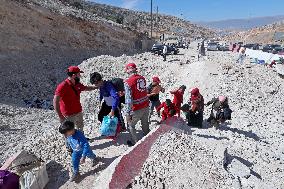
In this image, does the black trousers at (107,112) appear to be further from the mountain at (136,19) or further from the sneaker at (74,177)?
the mountain at (136,19)

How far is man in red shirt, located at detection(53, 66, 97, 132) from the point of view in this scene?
7.98 metres

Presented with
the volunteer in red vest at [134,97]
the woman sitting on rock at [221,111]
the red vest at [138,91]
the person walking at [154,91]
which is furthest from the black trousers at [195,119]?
the red vest at [138,91]

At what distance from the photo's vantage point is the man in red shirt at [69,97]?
314 inches

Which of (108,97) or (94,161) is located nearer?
(94,161)

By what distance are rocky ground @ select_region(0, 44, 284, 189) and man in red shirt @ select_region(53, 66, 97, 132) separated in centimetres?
96

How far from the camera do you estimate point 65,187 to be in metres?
7.46

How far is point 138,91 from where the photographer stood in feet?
26.9

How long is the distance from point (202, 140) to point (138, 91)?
2098 millimetres

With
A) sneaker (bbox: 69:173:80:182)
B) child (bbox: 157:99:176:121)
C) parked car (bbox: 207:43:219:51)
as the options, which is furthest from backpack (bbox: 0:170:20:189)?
parked car (bbox: 207:43:219:51)

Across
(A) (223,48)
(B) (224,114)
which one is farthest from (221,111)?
(A) (223,48)

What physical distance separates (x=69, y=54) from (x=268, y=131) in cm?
2293

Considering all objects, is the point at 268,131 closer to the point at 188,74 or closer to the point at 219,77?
the point at 219,77

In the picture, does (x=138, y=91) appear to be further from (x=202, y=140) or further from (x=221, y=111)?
(x=221, y=111)

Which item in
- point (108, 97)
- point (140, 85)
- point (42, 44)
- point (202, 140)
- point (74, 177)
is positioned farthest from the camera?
→ point (42, 44)
